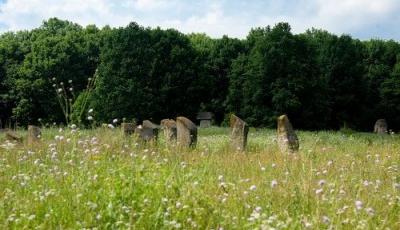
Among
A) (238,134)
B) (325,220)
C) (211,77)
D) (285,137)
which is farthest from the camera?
(211,77)

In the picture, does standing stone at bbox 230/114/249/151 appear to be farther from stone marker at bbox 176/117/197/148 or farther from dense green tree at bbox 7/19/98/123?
dense green tree at bbox 7/19/98/123

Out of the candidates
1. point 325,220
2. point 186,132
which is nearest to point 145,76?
point 186,132

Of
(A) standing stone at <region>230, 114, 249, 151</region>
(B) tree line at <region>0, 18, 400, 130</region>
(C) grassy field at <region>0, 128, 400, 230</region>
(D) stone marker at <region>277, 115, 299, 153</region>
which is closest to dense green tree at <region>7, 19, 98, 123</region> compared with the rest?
(B) tree line at <region>0, 18, 400, 130</region>

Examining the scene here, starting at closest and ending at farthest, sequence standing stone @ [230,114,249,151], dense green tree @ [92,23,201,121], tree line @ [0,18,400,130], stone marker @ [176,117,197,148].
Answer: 1. stone marker @ [176,117,197,148]
2. standing stone @ [230,114,249,151]
3. tree line @ [0,18,400,130]
4. dense green tree @ [92,23,201,121]

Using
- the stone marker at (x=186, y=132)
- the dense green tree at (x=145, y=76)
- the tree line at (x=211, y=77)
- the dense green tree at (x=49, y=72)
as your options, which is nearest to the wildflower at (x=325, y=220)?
the stone marker at (x=186, y=132)

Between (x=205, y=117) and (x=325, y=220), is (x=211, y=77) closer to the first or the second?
(x=205, y=117)

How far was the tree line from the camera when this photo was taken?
47.2 metres

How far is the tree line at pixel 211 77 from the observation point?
47.2 meters

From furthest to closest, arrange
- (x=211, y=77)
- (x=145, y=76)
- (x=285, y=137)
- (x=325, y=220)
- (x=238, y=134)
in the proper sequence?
(x=211, y=77) < (x=145, y=76) < (x=238, y=134) < (x=285, y=137) < (x=325, y=220)

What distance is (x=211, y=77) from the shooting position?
5272cm

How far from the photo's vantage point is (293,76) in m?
47.0

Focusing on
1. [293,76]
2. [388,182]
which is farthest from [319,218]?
[293,76]

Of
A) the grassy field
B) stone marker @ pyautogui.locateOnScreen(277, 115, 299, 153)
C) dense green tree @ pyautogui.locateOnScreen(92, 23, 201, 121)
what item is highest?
dense green tree @ pyautogui.locateOnScreen(92, 23, 201, 121)

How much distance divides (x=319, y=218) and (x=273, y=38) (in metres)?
43.6
